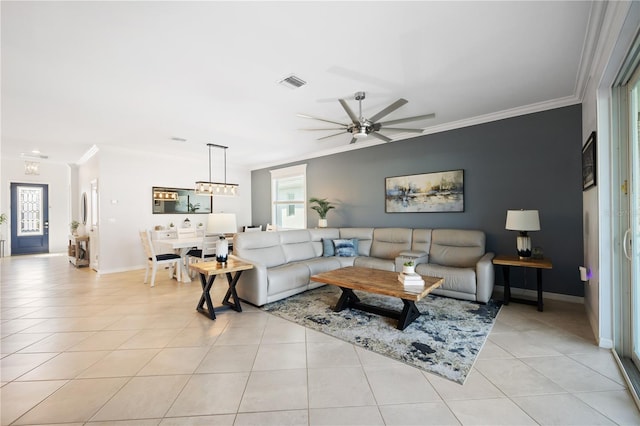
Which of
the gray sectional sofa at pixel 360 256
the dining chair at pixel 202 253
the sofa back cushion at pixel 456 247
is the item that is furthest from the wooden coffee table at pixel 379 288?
the dining chair at pixel 202 253

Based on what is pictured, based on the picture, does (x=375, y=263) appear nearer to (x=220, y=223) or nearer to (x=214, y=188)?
(x=220, y=223)

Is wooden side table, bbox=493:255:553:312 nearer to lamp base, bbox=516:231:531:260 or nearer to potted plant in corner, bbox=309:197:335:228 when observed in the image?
lamp base, bbox=516:231:531:260

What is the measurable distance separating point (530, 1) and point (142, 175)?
22.7 feet

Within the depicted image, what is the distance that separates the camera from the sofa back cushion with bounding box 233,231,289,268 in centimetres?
387

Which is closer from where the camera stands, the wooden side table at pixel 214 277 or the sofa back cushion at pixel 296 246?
the wooden side table at pixel 214 277

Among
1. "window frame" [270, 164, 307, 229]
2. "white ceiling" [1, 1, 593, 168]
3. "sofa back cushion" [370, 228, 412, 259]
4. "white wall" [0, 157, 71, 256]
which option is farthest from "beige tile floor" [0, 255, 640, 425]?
"white wall" [0, 157, 71, 256]

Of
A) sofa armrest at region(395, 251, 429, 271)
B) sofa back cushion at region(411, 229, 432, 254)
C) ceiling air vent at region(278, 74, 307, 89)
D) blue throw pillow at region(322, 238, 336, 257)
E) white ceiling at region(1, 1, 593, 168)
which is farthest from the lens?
blue throw pillow at region(322, 238, 336, 257)

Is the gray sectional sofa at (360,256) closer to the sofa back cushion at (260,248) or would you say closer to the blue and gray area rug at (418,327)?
the sofa back cushion at (260,248)

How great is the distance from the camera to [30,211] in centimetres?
785

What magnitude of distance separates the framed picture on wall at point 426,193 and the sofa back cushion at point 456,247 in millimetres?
488

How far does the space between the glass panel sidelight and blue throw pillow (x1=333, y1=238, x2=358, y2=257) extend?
9.05m

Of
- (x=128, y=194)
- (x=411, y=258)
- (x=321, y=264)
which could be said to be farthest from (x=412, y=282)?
(x=128, y=194)

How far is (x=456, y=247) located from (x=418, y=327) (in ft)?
6.00

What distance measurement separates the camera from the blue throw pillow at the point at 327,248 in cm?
499
